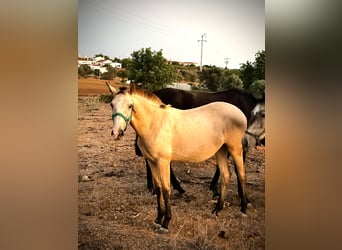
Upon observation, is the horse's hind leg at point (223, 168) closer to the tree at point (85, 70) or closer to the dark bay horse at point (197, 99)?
the dark bay horse at point (197, 99)

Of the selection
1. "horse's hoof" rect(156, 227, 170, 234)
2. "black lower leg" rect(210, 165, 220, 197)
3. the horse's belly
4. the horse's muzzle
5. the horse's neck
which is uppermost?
the horse's neck

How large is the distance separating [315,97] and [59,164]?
56.6 inches

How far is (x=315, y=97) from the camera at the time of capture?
1.92 meters

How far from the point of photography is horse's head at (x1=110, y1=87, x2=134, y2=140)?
1994mm

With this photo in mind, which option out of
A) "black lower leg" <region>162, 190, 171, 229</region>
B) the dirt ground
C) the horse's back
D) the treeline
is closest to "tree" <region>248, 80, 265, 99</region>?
the treeline

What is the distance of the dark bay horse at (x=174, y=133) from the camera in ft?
6.59

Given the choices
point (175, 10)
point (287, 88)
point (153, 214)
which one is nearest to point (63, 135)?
point (153, 214)

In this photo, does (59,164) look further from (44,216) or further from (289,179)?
(289,179)

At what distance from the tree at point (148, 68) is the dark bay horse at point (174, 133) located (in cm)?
7

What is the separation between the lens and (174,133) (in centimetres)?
203

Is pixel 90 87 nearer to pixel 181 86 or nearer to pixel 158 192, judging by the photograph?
pixel 181 86

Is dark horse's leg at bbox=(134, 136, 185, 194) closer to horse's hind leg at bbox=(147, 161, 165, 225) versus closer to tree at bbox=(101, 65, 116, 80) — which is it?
horse's hind leg at bbox=(147, 161, 165, 225)

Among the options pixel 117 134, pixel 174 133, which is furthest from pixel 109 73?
pixel 174 133

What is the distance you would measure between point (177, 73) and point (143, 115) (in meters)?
0.31
